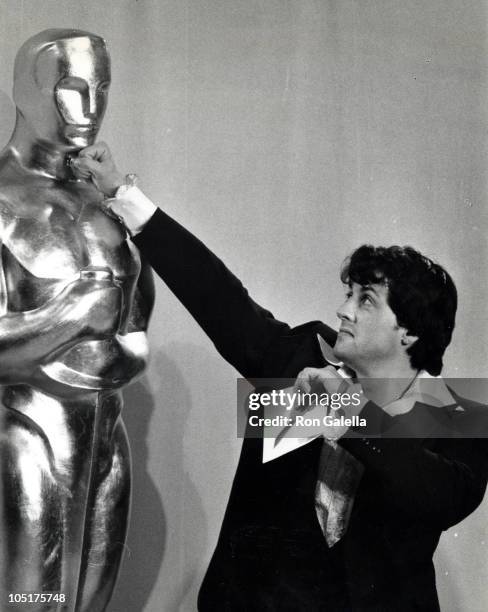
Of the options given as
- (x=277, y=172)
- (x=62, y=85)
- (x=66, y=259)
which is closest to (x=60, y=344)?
(x=66, y=259)

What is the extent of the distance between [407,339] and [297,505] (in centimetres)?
33

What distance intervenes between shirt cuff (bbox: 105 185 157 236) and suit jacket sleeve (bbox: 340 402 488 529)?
1.47ft

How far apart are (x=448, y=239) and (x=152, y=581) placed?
37.2 inches

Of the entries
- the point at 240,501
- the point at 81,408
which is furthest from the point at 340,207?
the point at 81,408

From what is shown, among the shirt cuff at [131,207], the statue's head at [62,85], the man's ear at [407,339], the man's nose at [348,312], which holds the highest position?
the statue's head at [62,85]

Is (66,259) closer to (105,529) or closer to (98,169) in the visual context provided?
(98,169)

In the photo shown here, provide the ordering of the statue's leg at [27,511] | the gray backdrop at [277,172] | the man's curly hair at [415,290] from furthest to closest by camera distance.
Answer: the gray backdrop at [277,172] → the man's curly hair at [415,290] → the statue's leg at [27,511]

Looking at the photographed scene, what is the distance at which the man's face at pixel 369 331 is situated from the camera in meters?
1.80

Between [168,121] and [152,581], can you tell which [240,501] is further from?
[168,121]

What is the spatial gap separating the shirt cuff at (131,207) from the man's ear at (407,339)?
1.54ft

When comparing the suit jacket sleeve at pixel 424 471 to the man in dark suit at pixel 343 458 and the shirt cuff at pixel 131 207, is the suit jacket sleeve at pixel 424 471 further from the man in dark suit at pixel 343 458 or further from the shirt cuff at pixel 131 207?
the shirt cuff at pixel 131 207

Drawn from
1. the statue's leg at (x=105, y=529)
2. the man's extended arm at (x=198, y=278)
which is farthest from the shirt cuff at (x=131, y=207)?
the statue's leg at (x=105, y=529)

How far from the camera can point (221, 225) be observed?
2.29 metres

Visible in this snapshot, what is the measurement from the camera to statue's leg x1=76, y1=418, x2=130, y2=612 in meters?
1.64
